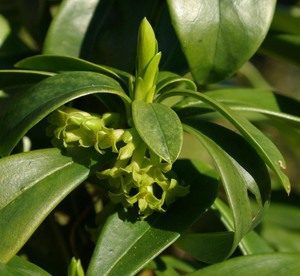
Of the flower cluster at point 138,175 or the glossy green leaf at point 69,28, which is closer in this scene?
the flower cluster at point 138,175

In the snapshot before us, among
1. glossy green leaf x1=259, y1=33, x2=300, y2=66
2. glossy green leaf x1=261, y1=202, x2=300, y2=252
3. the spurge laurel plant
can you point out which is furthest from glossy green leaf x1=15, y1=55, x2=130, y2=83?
glossy green leaf x1=261, y1=202, x2=300, y2=252

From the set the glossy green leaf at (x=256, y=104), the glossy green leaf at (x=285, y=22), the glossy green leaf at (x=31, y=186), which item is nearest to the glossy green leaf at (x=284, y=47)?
the glossy green leaf at (x=285, y=22)

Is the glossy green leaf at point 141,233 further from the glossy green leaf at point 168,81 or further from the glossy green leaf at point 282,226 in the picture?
the glossy green leaf at point 282,226

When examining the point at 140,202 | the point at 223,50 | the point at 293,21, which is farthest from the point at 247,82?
the point at 140,202

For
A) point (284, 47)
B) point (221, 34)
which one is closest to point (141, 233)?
point (221, 34)

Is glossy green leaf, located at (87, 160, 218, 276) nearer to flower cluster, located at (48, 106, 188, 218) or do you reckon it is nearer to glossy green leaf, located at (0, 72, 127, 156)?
flower cluster, located at (48, 106, 188, 218)

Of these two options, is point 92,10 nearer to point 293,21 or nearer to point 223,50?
point 223,50

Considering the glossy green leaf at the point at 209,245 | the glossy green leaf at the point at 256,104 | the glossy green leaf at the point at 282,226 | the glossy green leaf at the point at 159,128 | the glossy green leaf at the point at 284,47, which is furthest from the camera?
the glossy green leaf at the point at 282,226
